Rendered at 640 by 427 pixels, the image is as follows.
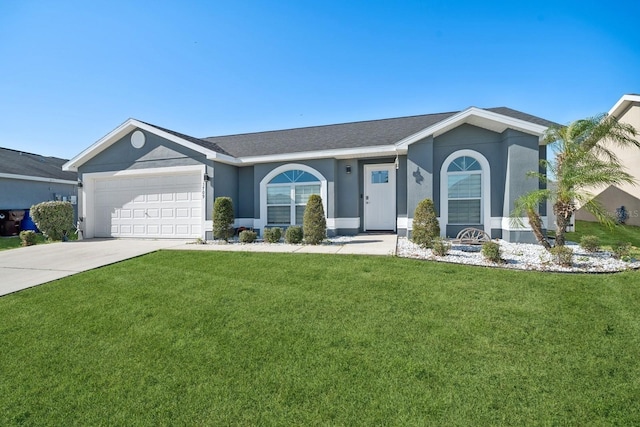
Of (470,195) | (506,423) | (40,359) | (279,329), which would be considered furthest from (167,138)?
(506,423)

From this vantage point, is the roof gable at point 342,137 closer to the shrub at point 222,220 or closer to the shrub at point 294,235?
the shrub at point 222,220

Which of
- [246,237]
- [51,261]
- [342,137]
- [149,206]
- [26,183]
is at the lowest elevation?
[51,261]

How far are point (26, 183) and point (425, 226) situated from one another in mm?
22631

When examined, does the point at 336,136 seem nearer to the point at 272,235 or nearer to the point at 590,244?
the point at 272,235

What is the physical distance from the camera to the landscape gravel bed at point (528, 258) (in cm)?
588

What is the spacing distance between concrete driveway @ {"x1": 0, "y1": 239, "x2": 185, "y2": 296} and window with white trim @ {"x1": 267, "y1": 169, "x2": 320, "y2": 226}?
4.46m

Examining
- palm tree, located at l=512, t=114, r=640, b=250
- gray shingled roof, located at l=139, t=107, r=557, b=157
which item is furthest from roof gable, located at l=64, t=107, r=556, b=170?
palm tree, located at l=512, t=114, r=640, b=250

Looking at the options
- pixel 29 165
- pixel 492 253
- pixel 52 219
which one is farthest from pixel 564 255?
pixel 29 165

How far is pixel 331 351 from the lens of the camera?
347 cm

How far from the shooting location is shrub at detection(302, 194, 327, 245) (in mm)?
9219

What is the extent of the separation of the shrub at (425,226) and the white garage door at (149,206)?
26.4 feet

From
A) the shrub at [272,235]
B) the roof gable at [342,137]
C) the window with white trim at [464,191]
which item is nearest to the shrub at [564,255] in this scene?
the window with white trim at [464,191]

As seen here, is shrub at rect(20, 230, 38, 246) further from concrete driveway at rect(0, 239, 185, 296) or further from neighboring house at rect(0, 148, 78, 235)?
neighboring house at rect(0, 148, 78, 235)

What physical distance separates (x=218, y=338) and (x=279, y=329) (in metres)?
0.80
